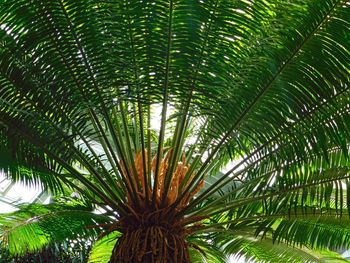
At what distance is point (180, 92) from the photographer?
13.7 feet

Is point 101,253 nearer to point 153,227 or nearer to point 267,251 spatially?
point 267,251

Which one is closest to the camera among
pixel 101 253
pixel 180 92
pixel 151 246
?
pixel 180 92

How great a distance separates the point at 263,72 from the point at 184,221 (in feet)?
4.60

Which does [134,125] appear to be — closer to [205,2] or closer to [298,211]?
[298,211]

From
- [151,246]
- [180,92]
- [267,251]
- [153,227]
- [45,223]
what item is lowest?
[151,246]

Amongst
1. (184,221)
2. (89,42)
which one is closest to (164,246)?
(184,221)

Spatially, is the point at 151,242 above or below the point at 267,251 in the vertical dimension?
below

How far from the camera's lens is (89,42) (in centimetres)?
394

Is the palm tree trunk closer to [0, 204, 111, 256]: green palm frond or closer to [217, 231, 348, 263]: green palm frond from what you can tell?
[0, 204, 111, 256]: green palm frond

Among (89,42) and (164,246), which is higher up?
(89,42)

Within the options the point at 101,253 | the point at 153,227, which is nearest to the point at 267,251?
the point at 101,253

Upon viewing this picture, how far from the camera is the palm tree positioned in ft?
12.3

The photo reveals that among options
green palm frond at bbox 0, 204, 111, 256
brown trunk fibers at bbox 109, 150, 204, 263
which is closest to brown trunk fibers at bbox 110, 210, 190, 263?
brown trunk fibers at bbox 109, 150, 204, 263

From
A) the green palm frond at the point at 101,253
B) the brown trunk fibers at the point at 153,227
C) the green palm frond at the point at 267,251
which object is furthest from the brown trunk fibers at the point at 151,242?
the green palm frond at the point at 101,253
